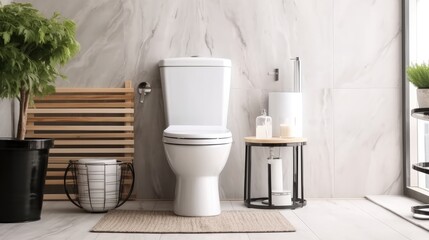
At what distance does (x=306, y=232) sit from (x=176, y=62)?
148 centimetres

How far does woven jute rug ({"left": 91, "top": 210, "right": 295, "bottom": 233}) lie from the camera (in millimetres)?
3422

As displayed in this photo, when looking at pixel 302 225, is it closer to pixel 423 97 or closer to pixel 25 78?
pixel 423 97

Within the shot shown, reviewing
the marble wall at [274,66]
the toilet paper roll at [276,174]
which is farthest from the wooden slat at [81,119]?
the toilet paper roll at [276,174]

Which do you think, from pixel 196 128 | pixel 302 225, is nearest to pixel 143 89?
pixel 196 128

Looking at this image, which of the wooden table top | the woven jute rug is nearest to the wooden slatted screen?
the woven jute rug

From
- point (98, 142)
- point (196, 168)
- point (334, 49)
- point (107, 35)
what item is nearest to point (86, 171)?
point (98, 142)

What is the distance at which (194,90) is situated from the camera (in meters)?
4.26

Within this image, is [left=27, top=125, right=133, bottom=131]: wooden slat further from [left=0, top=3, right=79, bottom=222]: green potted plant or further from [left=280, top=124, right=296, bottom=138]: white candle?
[left=280, top=124, right=296, bottom=138]: white candle

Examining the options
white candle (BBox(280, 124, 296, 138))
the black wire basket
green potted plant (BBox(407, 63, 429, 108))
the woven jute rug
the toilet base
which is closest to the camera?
the woven jute rug

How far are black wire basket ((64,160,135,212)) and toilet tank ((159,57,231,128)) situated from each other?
0.50 metres

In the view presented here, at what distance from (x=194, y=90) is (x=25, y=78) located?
116 cm

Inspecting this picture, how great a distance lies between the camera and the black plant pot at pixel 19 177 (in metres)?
3.56

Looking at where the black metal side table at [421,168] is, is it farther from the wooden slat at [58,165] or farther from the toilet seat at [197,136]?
the wooden slat at [58,165]

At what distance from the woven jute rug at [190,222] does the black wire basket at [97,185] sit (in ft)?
0.31
